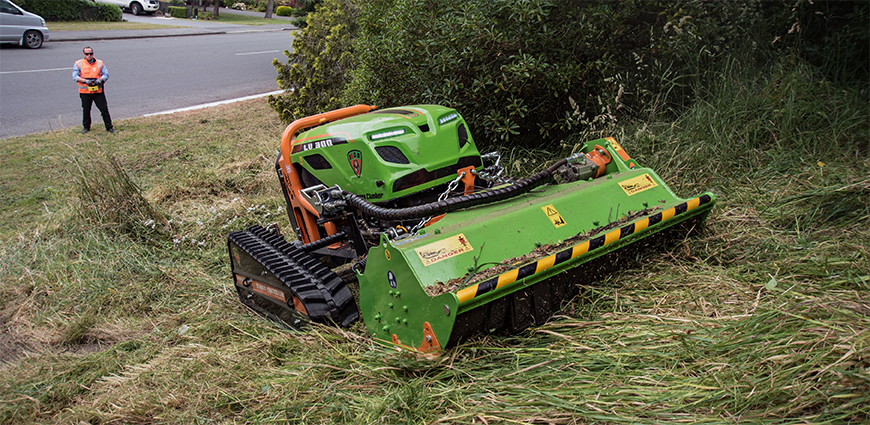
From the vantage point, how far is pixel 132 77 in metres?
13.2

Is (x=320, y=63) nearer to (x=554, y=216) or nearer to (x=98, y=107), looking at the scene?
(x=98, y=107)

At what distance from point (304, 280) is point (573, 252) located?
1627mm

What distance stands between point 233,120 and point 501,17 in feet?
19.8

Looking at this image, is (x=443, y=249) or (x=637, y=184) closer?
(x=443, y=249)

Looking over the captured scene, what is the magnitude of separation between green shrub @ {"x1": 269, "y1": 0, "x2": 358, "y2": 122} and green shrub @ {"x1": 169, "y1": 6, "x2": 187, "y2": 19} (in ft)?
80.0

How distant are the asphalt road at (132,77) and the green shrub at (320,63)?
9.41 ft

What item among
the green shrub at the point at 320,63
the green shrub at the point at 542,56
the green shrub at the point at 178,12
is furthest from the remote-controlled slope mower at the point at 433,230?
the green shrub at the point at 178,12

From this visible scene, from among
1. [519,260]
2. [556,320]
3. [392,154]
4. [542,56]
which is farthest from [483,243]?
[542,56]

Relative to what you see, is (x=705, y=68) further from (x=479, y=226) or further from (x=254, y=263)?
(x=254, y=263)

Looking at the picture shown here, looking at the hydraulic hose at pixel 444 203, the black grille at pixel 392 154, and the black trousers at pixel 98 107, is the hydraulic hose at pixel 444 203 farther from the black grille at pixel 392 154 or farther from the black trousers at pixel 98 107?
the black trousers at pixel 98 107

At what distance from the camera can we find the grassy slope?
2.43 metres

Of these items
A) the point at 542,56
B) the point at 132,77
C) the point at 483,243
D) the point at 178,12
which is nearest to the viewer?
the point at 483,243

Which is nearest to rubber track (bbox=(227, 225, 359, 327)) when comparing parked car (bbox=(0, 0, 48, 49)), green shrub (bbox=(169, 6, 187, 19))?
parked car (bbox=(0, 0, 48, 49))

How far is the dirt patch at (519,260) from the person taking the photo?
9.21ft
